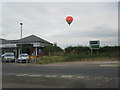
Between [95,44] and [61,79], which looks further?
[95,44]

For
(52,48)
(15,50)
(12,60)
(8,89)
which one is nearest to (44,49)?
(52,48)

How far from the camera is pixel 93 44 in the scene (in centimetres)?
2873

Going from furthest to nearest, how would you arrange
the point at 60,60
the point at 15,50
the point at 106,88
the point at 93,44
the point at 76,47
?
the point at 15,50, the point at 76,47, the point at 93,44, the point at 60,60, the point at 106,88

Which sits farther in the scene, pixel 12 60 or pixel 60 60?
pixel 12 60

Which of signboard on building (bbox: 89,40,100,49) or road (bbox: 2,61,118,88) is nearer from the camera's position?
road (bbox: 2,61,118,88)

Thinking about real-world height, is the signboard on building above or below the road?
above

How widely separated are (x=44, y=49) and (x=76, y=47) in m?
10.7

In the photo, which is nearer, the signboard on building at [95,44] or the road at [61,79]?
the road at [61,79]

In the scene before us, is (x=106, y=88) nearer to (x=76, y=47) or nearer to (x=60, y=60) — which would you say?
(x=60, y=60)

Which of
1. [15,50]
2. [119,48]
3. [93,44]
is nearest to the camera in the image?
[93,44]

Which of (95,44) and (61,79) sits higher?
(95,44)

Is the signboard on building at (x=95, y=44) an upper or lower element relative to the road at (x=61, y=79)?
upper

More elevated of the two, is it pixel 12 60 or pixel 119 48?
pixel 119 48

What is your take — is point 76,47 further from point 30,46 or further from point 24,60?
point 30,46
